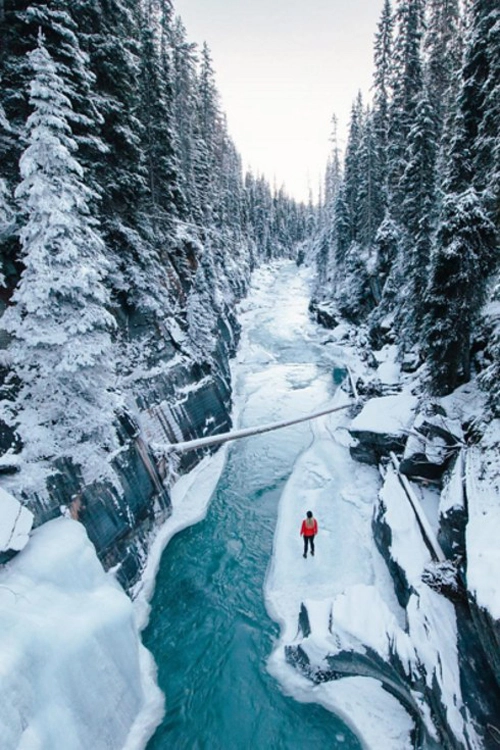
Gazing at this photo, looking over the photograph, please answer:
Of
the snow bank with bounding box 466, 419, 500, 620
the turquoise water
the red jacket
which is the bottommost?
the turquoise water

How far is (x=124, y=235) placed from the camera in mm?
15898

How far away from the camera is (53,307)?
8.91 meters

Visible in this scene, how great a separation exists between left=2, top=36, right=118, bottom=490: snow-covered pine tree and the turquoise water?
5596mm

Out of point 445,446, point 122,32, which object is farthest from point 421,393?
point 122,32

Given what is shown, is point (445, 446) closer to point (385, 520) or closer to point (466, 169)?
point (385, 520)

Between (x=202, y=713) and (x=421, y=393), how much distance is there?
13626 mm

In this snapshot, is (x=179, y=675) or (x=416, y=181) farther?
(x=416, y=181)

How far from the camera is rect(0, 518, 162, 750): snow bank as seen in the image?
5.53 metres

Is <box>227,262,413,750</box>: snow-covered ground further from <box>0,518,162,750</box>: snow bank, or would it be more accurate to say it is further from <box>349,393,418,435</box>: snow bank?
<box>0,518,162,750</box>: snow bank

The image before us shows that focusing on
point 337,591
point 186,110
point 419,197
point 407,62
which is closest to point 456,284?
point 419,197

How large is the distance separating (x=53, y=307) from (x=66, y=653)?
7.40 meters

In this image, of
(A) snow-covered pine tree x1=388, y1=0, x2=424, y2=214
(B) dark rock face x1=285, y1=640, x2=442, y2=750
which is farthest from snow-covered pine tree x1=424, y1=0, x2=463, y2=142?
(B) dark rock face x1=285, y1=640, x2=442, y2=750

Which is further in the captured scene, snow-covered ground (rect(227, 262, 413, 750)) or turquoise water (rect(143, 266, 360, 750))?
snow-covered ground (rect(227, 262, 413, 750))

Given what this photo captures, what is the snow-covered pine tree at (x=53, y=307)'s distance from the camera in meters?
8.38
